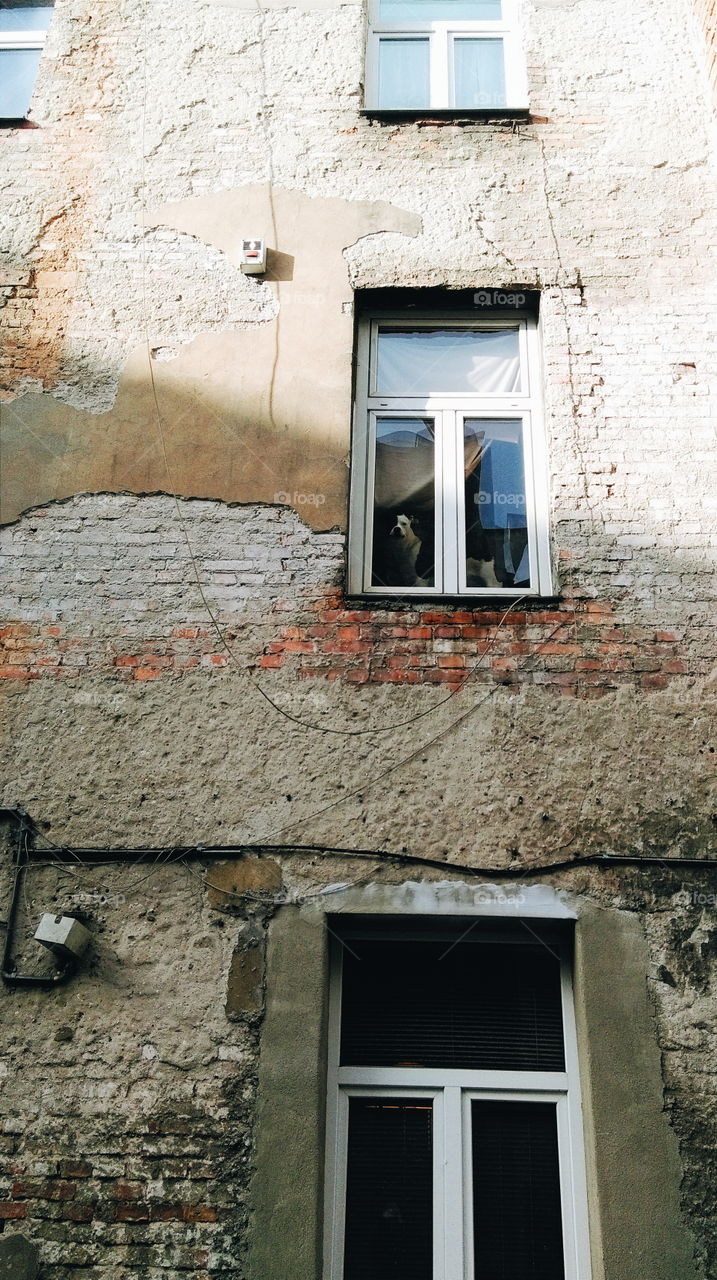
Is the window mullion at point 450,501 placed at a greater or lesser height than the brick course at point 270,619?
greater

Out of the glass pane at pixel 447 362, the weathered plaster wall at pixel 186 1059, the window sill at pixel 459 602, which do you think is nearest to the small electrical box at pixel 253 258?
the glass pane at pixel 447 362

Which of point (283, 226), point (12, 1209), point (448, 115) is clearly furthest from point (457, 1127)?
point (448, 115)

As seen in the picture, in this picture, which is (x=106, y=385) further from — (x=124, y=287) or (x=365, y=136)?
(x=365, y=136)

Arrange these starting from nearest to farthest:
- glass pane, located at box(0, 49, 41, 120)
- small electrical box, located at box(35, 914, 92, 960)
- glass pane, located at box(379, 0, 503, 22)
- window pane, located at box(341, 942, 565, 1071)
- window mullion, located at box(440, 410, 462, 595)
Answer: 1. small electrical box, located at box(35, 914, 92, 960)
2. window pane, located at box(341, 942, 565, 1071)
3. window mullion, located at box(440, 410, 462, 595)
4. glass pane, located at box(0, 49, 41, 120)
5. glass pane, located at box(379, 0, 503, 22)

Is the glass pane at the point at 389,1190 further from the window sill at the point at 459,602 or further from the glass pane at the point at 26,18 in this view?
the glass pane at the point at 26,18

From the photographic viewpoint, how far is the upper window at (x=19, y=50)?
19.2 ft

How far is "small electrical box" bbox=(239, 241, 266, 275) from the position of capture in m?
4.96

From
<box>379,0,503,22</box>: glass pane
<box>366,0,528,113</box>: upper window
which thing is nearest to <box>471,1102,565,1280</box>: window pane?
<box>366,0,528,113</box>: upper window

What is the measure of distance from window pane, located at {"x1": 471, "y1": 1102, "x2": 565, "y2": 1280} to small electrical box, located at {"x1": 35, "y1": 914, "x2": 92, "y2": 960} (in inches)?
62.7

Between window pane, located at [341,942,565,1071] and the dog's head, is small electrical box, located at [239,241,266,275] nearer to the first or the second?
the dog's head

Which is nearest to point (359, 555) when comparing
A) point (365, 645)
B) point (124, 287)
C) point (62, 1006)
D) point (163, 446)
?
point (365, 645)

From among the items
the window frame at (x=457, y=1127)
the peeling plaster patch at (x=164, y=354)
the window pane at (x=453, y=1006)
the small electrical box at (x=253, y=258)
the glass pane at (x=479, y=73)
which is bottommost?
the window frame at (x=457, y=1127)

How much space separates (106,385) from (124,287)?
22.5 inches

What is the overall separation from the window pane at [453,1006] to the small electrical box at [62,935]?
40.8 inches
